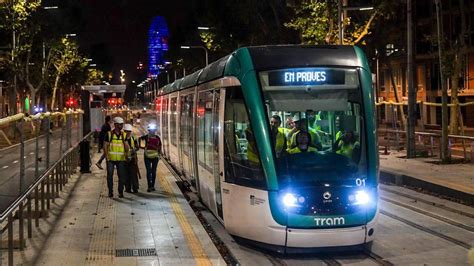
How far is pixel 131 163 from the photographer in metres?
14.7

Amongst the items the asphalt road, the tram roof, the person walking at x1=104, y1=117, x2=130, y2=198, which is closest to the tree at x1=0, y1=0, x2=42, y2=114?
the person walking at x1=104, y1=117, x2=130, y2=198

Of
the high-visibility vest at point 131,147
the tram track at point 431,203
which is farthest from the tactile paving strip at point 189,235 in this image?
the tram track at point 431,203

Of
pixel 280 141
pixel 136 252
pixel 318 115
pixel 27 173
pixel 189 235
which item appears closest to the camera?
pixel 280 141

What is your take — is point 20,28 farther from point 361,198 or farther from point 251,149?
point 361,198

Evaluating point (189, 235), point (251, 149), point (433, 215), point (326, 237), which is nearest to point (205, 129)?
point (189, 235)

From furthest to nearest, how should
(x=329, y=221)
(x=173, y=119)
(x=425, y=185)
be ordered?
(x=173, y=119)
(x=425, y=185)
(x=329, y=221)

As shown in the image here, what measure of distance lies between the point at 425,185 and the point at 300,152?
28.0 ft

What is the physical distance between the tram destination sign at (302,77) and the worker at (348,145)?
764 mm

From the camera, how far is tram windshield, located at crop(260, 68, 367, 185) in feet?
28.9

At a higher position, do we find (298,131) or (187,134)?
(298,131)

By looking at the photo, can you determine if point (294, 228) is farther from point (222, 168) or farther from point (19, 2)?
point (19, 2)

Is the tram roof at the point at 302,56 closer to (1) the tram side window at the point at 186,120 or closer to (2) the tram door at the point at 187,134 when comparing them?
(2) the tram door at the point at 187,134

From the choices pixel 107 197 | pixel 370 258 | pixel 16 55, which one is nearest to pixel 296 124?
pixel 370 258

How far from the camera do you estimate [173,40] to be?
87312mm
